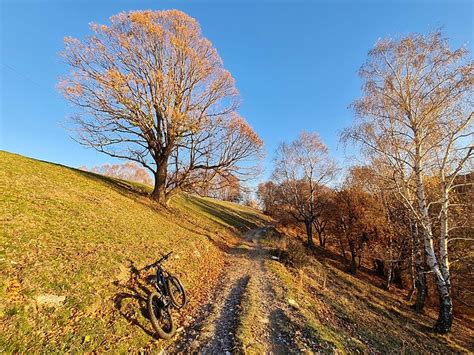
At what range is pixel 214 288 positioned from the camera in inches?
361

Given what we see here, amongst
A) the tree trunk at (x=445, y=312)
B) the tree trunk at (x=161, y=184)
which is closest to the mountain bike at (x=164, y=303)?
the tree trunk at (x=161, y=184)

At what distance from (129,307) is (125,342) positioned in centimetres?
100

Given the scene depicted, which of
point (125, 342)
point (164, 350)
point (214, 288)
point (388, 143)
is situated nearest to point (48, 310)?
point (125, 342)

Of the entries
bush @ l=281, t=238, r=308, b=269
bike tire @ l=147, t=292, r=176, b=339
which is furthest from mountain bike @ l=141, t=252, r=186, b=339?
bush @ l=281, t=238, r=308, b=269

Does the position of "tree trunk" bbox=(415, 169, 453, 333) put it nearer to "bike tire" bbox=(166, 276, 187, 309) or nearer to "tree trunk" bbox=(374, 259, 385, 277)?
"bike tire" bbox=(166, 276, 187, 309)

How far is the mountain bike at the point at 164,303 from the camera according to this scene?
17.8ft

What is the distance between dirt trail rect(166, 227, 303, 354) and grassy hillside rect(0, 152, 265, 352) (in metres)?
0.68

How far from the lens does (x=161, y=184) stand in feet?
55.5

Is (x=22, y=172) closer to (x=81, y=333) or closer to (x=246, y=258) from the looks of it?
(x=81, y=333)

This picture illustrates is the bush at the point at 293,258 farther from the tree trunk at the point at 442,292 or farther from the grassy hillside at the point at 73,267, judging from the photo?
the tree trunk at the point at 442,292

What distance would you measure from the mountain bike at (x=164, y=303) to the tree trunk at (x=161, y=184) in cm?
1009

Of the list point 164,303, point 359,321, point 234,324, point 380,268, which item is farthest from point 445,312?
point 380,268

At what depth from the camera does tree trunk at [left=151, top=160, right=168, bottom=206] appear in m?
16.4

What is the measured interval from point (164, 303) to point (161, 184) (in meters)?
11.9
